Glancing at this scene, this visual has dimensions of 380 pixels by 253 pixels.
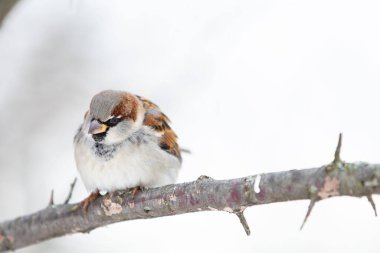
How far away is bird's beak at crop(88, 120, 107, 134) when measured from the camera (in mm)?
3346

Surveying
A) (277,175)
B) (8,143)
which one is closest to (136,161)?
(277,175)

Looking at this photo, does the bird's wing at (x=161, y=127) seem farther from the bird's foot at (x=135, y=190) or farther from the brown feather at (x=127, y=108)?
the bird's foot at (x=135, y=190)

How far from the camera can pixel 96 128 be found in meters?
3.37

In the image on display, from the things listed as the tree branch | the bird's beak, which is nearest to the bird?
the bird's beak

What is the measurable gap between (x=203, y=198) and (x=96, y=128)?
982 mm

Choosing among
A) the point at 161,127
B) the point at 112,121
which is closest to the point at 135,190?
the point at 112,121

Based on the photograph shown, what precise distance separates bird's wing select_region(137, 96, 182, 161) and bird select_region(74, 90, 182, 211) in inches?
1.3

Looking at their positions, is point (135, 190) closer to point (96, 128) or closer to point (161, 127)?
point (96, 128)

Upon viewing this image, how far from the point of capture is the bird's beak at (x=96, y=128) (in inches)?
132

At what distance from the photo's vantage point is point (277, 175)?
89.1 inches

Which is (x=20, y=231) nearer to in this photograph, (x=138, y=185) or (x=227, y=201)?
(x=138, y=185)

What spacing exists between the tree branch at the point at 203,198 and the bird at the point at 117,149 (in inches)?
5.2

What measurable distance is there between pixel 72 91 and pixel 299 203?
2.52m

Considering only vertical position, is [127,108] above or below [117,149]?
above
